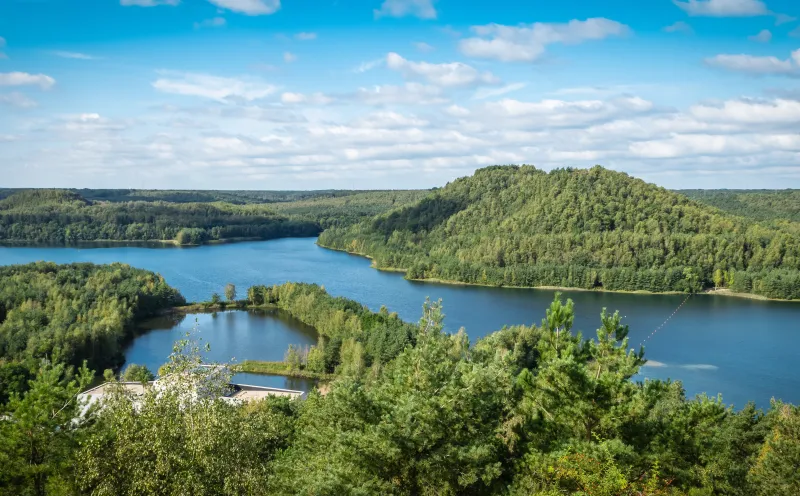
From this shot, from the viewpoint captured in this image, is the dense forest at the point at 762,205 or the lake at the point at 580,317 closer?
the lake at the point at 580,317

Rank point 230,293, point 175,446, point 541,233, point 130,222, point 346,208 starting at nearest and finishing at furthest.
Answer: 1. point 175,446
2. point 230,293
3. point 541,233
4. point 130,222
5. point 346,208

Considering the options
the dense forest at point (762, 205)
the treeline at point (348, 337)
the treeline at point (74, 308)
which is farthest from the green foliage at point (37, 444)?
the dense forest at point (762, 205)

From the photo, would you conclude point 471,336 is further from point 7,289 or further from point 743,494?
point 7,289

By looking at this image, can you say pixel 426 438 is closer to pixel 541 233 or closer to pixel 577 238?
pixel 577 238

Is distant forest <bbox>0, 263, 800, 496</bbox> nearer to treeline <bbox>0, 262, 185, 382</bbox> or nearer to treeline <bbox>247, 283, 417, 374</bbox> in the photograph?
treeline <bbox>247, 283, 417, 374</bbox>

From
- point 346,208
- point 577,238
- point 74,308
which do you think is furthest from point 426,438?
point 346,208

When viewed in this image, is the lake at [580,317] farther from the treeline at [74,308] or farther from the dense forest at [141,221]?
the dense forest at [141,221]

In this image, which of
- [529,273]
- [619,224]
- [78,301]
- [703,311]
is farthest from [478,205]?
[78,301]
